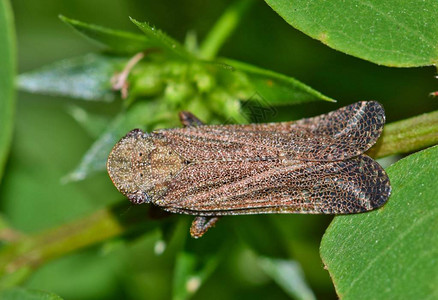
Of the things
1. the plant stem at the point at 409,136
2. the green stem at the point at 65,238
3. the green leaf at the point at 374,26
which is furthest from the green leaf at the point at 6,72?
the plant stem at the point at 409,136

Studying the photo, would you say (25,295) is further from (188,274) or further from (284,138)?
(284,138)

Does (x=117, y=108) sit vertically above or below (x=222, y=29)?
below

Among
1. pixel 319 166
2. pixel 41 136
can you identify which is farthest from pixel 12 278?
pixel 41 136

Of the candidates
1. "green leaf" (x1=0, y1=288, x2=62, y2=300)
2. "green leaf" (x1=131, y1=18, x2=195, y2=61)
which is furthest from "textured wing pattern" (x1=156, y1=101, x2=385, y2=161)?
"green leaf" (x1=0, y1=288, x2=62, y2=300)

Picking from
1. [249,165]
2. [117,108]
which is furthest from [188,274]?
[117,108]

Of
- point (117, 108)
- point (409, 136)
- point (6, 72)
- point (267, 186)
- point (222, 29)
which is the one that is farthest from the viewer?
point (117, 108)

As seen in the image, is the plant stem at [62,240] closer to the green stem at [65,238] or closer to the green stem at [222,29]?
the green stem at [65,238]
